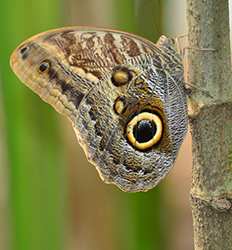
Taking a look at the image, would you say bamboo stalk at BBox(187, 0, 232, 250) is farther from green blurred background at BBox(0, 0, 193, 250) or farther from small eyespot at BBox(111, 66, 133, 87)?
green blurred background at BBox(0, 0, 193, 250)

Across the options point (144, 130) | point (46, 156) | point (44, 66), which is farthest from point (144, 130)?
point (46, 156)

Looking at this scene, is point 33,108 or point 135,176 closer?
point 135,176

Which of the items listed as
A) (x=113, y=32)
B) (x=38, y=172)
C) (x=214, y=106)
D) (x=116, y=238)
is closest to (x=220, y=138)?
(x=214, y=106)

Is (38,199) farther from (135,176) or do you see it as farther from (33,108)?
(135,176)

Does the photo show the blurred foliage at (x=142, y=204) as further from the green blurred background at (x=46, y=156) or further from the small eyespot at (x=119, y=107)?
the small eyespot at (x=119, y=107)

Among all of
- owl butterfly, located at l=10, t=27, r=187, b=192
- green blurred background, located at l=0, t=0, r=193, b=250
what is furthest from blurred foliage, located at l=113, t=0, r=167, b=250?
owl butterfly, located at l=10, t=27, r=187, b=192

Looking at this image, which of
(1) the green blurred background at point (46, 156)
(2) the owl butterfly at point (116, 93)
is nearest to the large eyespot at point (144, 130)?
(2) the owl butterfly at point (116, 93)

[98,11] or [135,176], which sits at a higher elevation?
A: [98,11]

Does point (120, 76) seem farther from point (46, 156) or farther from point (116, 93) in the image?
point (46, 156)
